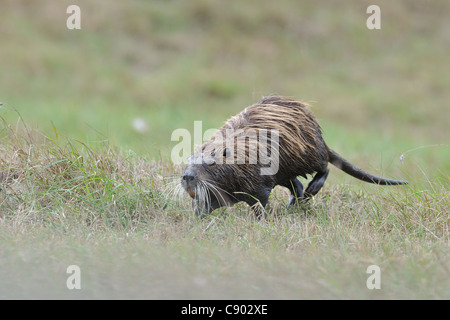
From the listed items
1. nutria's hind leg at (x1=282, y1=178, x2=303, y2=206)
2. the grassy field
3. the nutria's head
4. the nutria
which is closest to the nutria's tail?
the grassy field

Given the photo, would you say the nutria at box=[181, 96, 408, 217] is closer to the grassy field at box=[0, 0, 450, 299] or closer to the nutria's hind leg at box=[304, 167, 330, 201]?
the nutria's hind leg at box=[304, 167, 330, 201]

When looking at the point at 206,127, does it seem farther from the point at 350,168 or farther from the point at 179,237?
the point at 179,237

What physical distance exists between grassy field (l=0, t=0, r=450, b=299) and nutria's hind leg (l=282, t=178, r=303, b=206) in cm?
13

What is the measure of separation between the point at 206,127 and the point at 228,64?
516 centimetres

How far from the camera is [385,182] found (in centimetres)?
675

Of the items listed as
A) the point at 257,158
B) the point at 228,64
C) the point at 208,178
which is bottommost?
the point at 208,178

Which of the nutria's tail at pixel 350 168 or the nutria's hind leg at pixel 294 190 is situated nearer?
the nutria's hind leg at pixel 294 190

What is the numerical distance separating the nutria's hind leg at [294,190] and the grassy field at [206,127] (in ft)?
0.44

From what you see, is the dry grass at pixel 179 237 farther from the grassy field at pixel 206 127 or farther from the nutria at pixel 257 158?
the nutria at pixel 257 158

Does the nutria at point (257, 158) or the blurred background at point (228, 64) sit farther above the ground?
the blurred background at point (228, 64)

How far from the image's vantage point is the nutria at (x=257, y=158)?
234 inches

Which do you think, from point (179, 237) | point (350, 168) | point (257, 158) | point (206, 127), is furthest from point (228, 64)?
point (179, 237)

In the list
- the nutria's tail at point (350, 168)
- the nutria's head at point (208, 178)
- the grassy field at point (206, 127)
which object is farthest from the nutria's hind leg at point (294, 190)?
the nutria's head at point (208, 178)

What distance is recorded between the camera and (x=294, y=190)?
21.4 ft
